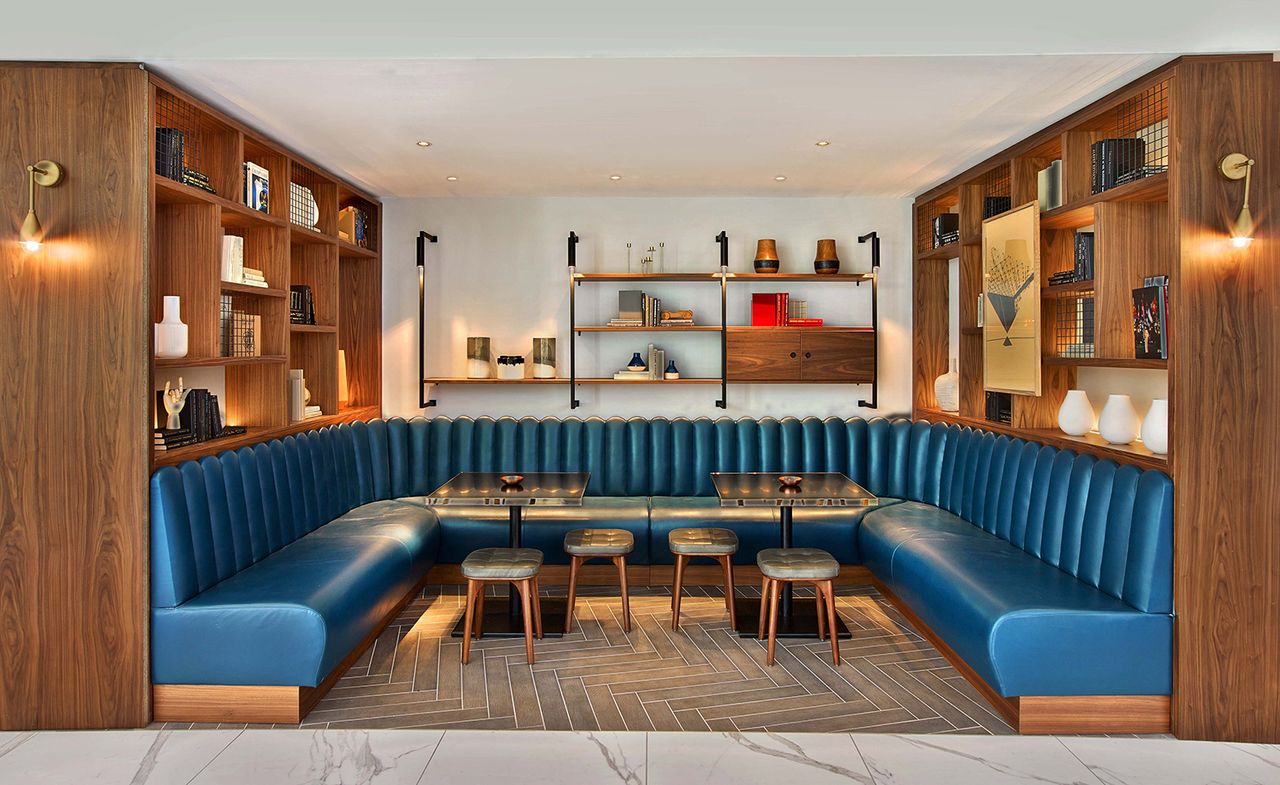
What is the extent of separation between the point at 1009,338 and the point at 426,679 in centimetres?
333

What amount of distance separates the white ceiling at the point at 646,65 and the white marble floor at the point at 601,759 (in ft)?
8.12

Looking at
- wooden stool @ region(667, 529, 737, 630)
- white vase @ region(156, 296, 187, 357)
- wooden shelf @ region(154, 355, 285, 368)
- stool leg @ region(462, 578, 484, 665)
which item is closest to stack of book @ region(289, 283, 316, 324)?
wooden shelf @ region(154, 355, 285, 368)

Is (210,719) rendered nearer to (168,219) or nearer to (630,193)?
(168,219)

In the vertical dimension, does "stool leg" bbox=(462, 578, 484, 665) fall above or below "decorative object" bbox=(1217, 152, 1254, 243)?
below

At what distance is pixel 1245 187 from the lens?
293 centimetres

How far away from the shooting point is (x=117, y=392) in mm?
3031

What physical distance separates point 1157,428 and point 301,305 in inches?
169

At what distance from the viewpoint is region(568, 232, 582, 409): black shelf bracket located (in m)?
5.34

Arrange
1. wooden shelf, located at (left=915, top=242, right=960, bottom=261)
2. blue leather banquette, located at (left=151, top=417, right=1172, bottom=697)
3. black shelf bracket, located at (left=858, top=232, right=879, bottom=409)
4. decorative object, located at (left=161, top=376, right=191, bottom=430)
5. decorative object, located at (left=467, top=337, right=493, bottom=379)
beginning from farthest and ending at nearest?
decorative object, located at (left=467, top=337, right=493, bottom=379), black shelf bracket, located at (left=858, top=232, right=879, bottom=409), wooden shelf, located at (left=915, top=242, right=960, bottom=261), decorative object, located at (left=161, top=376, right=191, bottom=430), blue leather banquette, located at (left=151, top=417, right=1172, bottom=697)

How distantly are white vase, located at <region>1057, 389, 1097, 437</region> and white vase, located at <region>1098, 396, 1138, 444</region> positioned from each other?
0.64ft

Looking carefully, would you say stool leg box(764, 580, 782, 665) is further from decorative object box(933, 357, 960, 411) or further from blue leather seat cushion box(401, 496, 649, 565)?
decorative object box(933, 357, 960, 411)

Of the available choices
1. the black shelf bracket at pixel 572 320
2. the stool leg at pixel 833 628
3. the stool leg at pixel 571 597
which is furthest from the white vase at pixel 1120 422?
the black shelf bracket at pixel 572 320

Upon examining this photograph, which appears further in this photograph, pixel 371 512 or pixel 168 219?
pixel 371 512

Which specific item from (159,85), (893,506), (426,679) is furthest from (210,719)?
(893,506)
